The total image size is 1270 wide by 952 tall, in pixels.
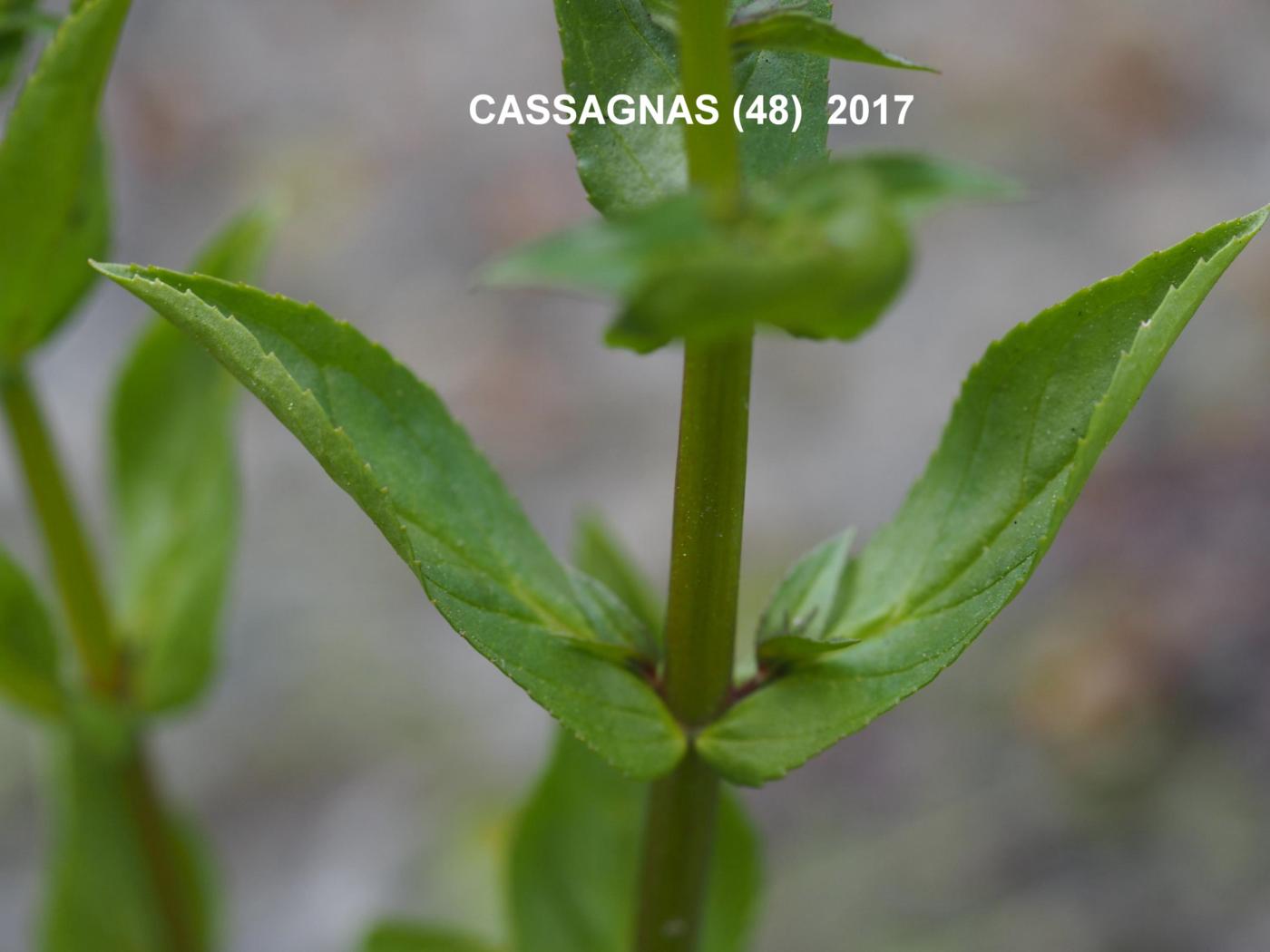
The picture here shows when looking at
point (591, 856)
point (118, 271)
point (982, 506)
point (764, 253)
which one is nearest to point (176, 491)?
point (591, 856)

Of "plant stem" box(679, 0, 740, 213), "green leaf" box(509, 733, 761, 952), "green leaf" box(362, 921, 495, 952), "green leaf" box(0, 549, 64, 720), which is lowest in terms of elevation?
"green leaf" box(362, 921, 495, 952)

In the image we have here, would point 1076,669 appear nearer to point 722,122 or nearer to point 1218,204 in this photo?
point 1218,204

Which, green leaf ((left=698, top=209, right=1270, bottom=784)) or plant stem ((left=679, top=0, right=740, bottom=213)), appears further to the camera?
green leaf ((left=698, top=209, right=1270, bottom=784))

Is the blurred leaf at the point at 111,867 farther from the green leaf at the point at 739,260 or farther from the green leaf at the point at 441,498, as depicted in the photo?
the green leaf at the point at 739,260

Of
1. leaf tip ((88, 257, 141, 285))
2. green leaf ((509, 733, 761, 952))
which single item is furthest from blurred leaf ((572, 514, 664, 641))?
leaf tip ((88, 257, 141, 285))

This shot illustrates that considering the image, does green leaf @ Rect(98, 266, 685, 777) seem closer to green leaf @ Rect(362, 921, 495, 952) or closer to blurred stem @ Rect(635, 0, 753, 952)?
blurred stem @ Rect(635, 0, 753, 952)

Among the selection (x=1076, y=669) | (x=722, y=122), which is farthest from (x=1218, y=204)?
(x=722, y=122)

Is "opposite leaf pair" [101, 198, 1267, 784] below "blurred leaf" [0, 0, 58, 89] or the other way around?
below
